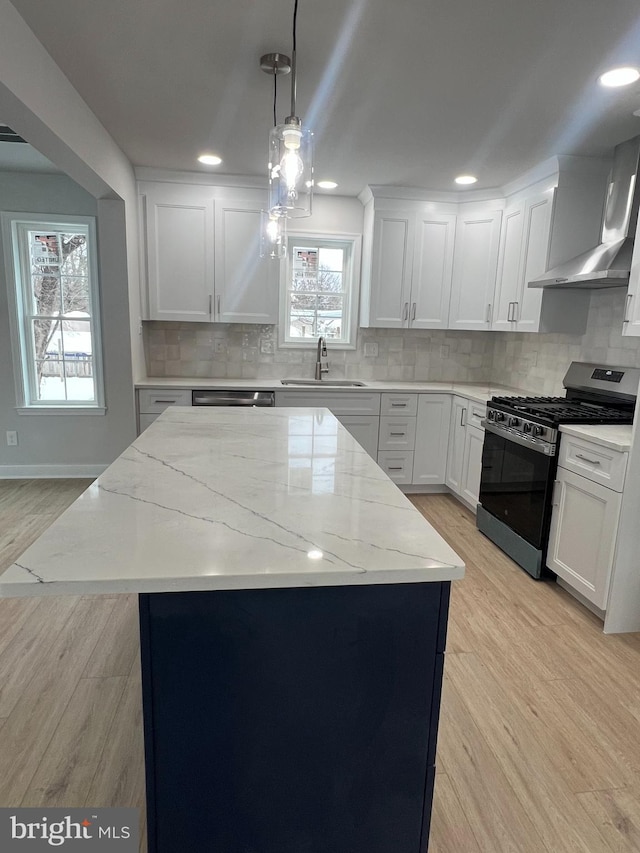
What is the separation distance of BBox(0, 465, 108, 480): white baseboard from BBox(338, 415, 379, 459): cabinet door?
2185mm

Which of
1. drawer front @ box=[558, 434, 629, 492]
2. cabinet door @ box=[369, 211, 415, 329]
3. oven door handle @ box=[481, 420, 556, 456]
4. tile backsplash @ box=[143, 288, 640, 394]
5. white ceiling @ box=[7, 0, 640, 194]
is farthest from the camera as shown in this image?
tile backsplash @ box=[143, 288, 640, 394]

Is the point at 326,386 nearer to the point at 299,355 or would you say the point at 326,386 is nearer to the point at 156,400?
the point at 299,355

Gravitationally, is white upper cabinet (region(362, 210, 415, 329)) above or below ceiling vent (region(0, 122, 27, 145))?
below

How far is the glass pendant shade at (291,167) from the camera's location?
5.31ft

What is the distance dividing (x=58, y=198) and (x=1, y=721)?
151 inches

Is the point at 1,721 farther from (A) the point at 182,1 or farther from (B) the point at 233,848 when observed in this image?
(A) the point at 182,1

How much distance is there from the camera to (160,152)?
11.4ft

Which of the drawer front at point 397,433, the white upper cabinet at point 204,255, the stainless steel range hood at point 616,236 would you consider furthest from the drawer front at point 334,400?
the stainless steel range hood at point 616,236

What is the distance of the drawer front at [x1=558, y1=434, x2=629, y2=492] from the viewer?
2287 millimetres

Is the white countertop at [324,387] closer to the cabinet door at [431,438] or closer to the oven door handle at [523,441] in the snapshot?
the cabinet door at [431,438]

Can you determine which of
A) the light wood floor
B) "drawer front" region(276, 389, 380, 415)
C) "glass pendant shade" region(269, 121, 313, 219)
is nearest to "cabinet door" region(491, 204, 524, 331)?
"drawer front" region(276, 389, 380, 415)

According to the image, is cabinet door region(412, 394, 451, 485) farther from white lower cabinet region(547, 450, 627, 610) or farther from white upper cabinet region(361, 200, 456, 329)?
white lower cabinet region(547, 450, 627, 610)

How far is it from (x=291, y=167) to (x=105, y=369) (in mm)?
2711

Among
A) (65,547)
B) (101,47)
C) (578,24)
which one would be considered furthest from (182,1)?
(65,547)
